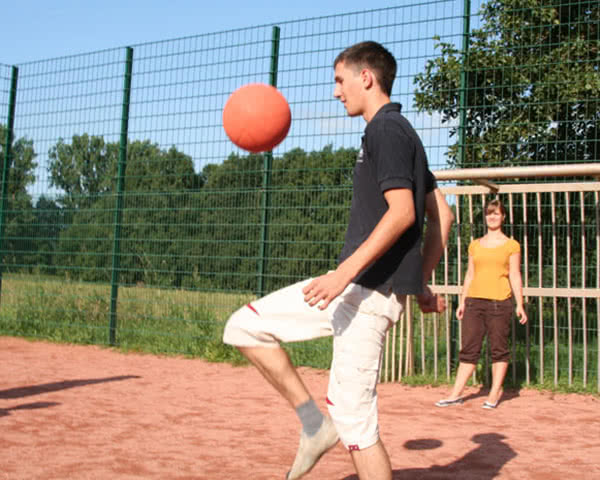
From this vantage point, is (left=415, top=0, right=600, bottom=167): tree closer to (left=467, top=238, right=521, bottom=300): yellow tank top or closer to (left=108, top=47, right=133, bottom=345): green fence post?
(left=467, top=238, right=521, bottom=300): yellow tank top

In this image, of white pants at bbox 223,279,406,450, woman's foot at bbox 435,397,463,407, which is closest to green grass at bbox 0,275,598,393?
woman's foot at bbox 435,397,463,407

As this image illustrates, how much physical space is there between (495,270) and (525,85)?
201 cm

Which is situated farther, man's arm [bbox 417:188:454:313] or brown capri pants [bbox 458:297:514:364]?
brown capri pants [bbox 458:297:514:364]

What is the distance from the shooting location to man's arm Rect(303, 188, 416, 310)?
2.61 meters

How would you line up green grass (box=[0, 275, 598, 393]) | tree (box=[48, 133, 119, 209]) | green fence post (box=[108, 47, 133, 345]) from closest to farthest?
green grass (box=[0, 275, 598, 393])
green fence post (box=[108, 47, 133, 345])
tree (box=[48, 133, 119, 209])

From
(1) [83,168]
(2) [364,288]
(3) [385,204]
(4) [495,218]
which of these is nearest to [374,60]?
(3) [385,204]

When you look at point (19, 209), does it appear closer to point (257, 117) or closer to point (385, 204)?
point (257, 117)

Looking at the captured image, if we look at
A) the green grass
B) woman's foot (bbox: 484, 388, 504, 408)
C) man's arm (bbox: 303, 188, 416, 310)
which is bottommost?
woman's foot (bbox: 484, 388, 504, 408)

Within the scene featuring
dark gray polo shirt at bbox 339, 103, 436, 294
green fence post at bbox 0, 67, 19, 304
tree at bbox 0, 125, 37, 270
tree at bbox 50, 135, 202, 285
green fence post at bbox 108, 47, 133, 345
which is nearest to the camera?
dark gray polo shirt at bbox 339, 103, 436, 294

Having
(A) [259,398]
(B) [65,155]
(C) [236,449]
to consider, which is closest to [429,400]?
(A) [259,398]

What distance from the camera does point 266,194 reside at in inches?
335

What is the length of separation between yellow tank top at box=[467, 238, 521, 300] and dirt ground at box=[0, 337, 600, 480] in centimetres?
100

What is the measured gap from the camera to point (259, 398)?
21.5 ft

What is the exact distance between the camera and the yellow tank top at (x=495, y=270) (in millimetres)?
6504
